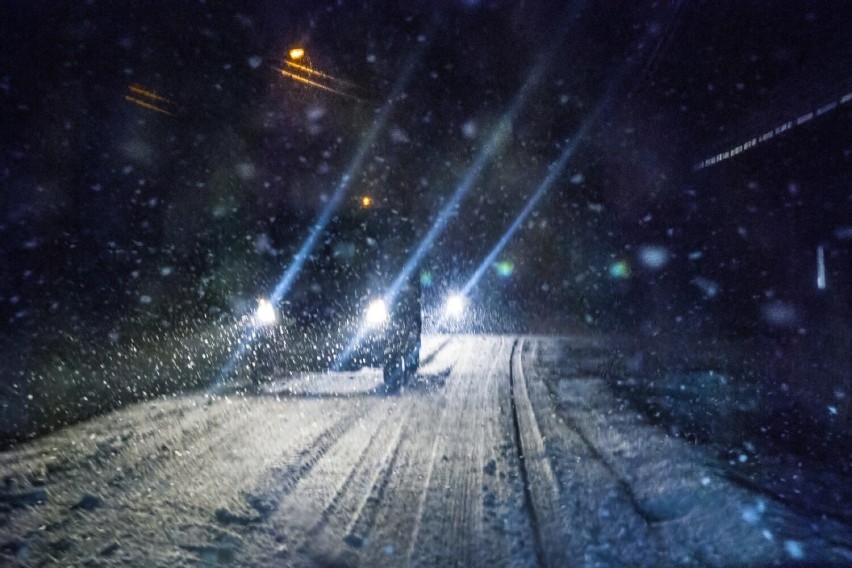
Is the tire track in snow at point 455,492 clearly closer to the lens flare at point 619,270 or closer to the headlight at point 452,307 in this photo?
the lens flare at point 619,270

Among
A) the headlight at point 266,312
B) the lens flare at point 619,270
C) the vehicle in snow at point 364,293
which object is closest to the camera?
the vehicle in snow at point 364,293

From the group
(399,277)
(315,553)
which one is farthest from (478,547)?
(399,277)

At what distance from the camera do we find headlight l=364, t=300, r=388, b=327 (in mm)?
11109

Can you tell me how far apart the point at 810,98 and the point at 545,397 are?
10483 millimetres

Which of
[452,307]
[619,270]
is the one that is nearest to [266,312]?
[619,270]

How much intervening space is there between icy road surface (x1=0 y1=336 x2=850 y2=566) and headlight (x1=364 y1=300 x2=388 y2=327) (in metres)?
3.20

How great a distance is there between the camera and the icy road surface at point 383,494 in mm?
3631

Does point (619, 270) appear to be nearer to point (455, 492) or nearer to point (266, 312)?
point (266, 312)

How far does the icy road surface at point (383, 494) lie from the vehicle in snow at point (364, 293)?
124 inches

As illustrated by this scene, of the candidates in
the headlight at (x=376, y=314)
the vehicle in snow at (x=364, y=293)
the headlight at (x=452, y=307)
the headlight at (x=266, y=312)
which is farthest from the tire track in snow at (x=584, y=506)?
the headlight at (x=452, y=307)

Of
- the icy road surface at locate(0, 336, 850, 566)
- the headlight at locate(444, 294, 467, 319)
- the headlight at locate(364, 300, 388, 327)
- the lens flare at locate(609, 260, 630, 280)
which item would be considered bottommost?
the icy road surface at locate(0, 336, 850, 566)

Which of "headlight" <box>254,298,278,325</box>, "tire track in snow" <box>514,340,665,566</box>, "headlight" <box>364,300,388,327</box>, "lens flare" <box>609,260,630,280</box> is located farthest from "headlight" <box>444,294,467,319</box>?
"tire track in snow" <box>514,340,665,566</box>

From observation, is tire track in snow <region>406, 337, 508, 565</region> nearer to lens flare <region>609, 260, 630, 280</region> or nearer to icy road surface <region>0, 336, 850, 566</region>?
icy road surface <region>0, 336, 850, 566</region>

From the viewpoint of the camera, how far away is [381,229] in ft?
36.0
